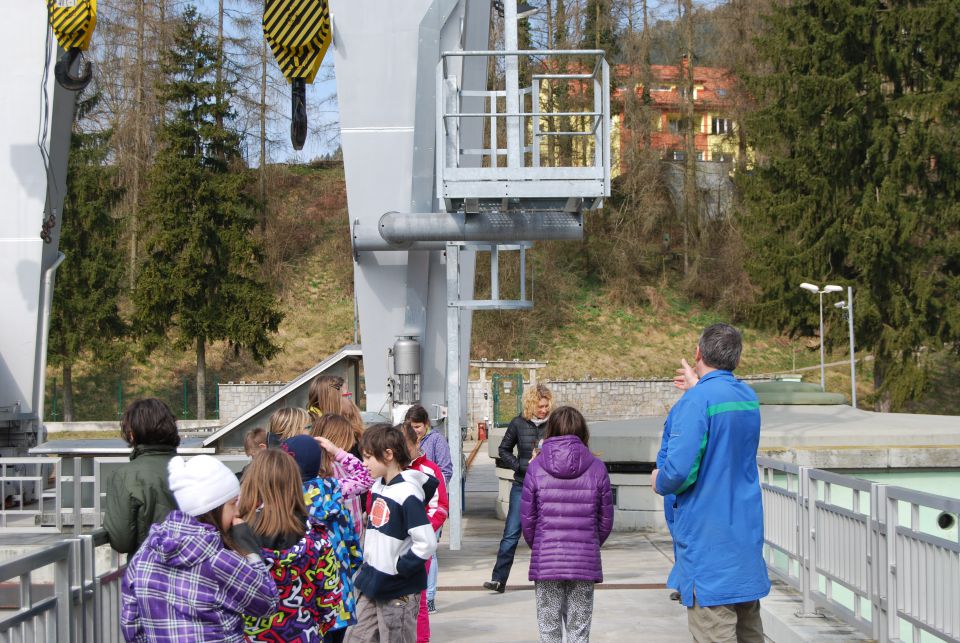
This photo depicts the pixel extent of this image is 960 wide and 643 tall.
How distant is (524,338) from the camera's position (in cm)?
4803

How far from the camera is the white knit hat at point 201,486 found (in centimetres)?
358

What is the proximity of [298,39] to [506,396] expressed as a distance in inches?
1156

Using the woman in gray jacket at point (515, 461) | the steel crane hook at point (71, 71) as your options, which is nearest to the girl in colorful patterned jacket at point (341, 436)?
the woman in gray jacket at point (515, 461)

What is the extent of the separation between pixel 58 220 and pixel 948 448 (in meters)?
13.7

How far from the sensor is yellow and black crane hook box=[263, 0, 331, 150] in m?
12.6

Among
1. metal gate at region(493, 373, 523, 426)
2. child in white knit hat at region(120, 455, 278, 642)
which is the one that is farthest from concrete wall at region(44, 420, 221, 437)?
child in white knit hat at region(120, 455, 278, 642)

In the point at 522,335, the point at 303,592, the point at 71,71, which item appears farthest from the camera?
the point at 522,335

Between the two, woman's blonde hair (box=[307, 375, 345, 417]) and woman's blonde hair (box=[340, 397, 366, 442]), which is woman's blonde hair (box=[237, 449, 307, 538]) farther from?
woman's blonde hair (box=[307, 375, 345, 417])

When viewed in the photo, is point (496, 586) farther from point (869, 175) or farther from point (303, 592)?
point (869, 175)

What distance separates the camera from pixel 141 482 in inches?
196

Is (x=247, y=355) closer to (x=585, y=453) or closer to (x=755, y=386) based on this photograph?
(x=755, y=386)

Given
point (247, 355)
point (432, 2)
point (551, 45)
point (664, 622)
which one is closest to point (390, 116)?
point (432, 2)

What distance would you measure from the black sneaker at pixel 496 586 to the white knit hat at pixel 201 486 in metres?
6.11

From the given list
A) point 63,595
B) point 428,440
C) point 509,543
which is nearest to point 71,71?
point 428,440
